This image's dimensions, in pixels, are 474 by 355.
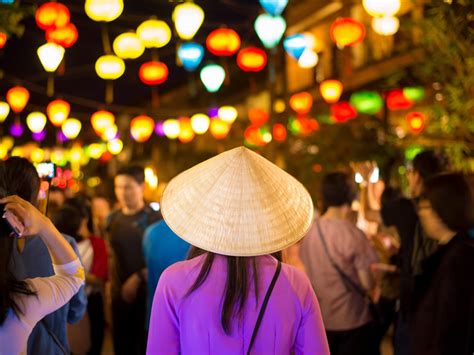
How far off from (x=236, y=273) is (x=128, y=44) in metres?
8.91

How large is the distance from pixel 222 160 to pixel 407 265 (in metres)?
2.40

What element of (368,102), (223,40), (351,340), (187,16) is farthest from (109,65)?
(351,340)

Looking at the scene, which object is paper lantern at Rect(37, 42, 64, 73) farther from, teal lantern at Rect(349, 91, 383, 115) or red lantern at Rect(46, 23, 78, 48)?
teal lantern at Rect(349, 91, 383, 115)

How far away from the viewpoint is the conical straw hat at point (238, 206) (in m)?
2.45

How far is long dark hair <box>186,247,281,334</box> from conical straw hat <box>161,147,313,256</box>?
88 mm

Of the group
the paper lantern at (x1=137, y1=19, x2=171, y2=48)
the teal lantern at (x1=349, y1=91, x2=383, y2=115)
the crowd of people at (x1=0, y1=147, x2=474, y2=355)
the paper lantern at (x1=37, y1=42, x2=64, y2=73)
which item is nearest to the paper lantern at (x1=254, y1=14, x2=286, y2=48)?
the paper lantern at (x1=137, y1=19, x2=171, y2=48)

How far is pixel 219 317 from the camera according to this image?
244cm

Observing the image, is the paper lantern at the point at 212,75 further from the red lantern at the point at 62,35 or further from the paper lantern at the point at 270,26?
the red lantern at the point at 62,35

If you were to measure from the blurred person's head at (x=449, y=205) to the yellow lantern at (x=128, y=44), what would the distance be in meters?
8.03

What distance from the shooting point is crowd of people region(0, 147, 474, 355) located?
246 cm

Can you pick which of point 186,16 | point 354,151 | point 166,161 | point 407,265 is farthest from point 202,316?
point 166,161

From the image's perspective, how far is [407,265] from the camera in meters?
4.47

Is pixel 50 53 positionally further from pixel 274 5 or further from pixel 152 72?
pixel 274 5

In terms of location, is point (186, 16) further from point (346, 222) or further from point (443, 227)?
point (443, 227)
